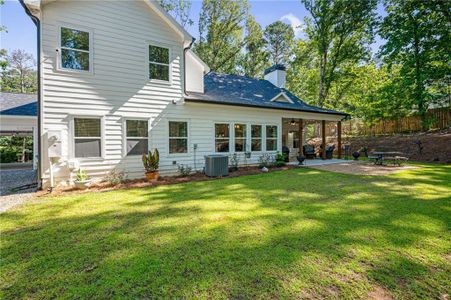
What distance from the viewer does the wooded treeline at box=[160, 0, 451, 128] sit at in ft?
43.7

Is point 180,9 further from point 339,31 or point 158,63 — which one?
point 158,63

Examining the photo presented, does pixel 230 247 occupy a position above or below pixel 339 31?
below

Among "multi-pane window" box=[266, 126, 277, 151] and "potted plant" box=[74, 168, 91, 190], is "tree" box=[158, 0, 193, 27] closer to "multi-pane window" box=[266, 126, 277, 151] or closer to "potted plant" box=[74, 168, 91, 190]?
"multi-pane window" box=[266, 126, 277, 151]

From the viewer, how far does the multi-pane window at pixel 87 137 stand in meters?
7.36

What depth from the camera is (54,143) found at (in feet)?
22.1

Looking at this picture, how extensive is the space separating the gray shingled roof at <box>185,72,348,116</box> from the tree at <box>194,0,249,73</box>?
10868 mm

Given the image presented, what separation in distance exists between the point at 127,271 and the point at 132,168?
20.7 ft

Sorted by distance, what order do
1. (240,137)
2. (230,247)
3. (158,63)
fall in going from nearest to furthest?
(230,247) < (158,63) < (240,137)

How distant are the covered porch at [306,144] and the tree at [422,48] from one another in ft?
15.3

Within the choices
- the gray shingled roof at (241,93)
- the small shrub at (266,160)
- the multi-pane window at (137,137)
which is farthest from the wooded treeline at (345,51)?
the multi-pane window at (137,137)

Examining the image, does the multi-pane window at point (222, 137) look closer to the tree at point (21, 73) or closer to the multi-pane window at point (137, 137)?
the multi-pane window at point (137, 137)

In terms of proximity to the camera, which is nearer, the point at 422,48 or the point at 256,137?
the point at 256,137

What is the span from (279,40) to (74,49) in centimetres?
2755

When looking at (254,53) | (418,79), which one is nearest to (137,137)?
(418,79)
